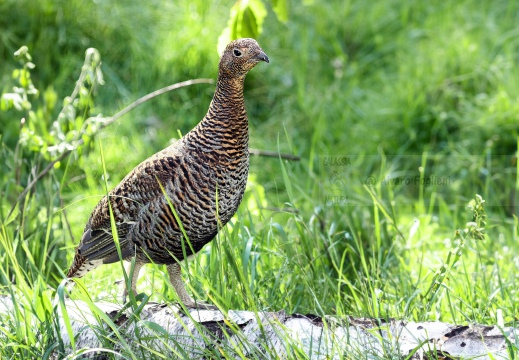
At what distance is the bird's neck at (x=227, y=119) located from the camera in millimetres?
3157

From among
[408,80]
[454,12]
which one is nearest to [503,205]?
[408,80]

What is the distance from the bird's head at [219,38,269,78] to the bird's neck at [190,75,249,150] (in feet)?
0.11

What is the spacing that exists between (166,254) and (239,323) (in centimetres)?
61

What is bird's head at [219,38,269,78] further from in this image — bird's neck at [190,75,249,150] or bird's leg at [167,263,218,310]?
bird's leg at [167,263,218,310]

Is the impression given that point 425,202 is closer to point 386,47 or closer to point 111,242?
point 386,47

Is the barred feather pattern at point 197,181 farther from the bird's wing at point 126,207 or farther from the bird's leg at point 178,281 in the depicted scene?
the bird's leg at point 178,281

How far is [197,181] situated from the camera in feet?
10.2

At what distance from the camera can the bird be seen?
311cm

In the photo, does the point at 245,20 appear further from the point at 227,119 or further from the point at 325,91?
the point at 325,91

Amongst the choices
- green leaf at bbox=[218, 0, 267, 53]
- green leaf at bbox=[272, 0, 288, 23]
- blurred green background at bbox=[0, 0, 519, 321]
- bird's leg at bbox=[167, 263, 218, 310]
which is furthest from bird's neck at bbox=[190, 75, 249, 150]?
blurred green background at bbox=[0, 0, 519, 321]

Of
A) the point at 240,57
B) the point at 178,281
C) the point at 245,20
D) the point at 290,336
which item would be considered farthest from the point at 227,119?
the point at 290,336

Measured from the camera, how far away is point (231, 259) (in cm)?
297

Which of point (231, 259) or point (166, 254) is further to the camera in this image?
point (166, 254)

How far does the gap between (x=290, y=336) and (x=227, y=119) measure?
956mm
